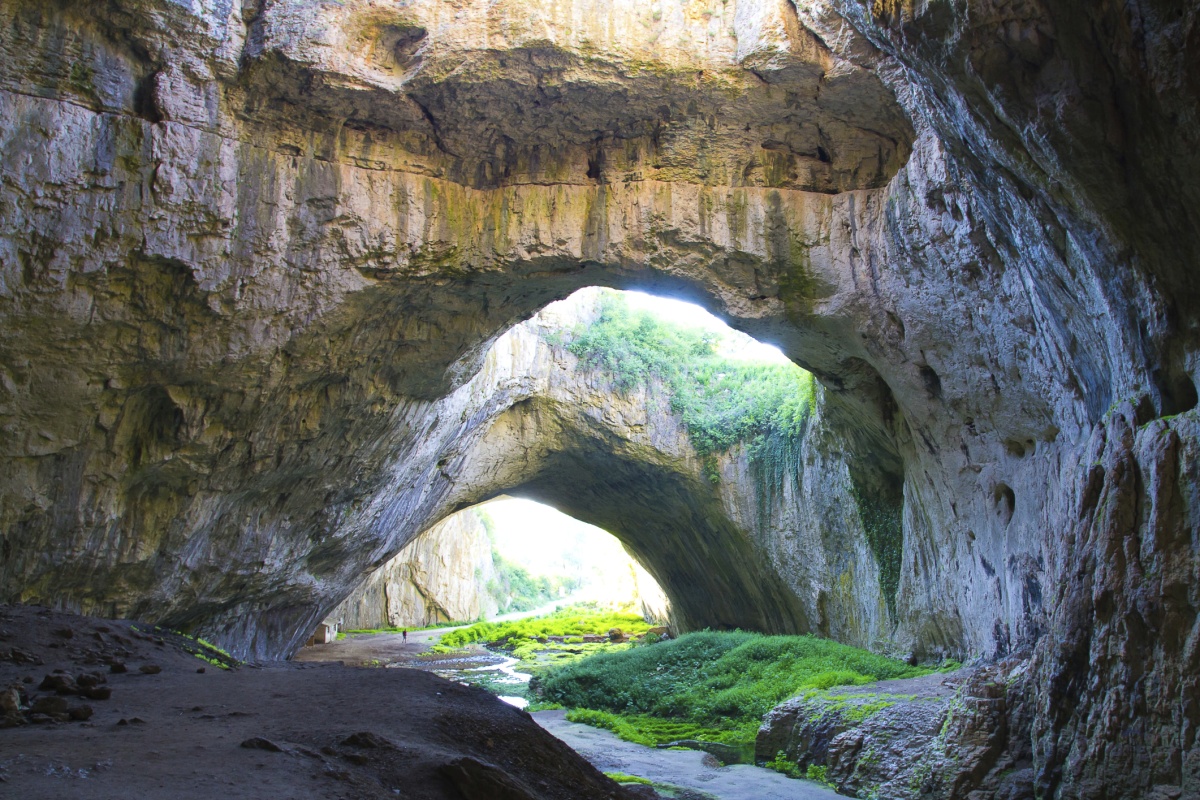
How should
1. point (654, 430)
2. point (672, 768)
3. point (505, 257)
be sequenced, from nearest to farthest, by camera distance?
point (672, 768) → point (505, 257) → point (654, 430)

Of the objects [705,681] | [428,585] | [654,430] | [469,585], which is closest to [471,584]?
[469,585]

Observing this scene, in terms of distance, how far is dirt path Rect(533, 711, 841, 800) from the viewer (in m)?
6.73

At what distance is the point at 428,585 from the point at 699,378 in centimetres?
1806

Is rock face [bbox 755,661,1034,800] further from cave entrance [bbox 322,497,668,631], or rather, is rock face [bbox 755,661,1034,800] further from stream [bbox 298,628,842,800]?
A: cave entrance [bbox 322,497,668,631]

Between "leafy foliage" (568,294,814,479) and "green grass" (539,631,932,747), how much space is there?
355 centimetres

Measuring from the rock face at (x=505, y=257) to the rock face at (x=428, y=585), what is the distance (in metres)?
17.7

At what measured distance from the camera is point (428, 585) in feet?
99.7

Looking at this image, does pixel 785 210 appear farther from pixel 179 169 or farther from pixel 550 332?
pixel 550 332

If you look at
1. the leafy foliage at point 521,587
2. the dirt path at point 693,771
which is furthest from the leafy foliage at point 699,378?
the leafy foliage at point 521,587

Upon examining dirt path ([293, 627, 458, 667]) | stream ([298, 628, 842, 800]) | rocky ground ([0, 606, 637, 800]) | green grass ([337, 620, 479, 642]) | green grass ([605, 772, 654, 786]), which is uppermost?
rocky ground ([0, 606, 637, 800])

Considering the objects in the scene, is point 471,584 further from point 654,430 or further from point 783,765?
point 783,765

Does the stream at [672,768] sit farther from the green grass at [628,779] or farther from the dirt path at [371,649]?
the dirt path at [371,649]

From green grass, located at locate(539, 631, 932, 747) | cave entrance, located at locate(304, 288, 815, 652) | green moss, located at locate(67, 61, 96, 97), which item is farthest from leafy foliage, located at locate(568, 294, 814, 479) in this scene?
green moss, located at locate(67, 61, 96, 97)

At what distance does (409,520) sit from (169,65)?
32.4ft
